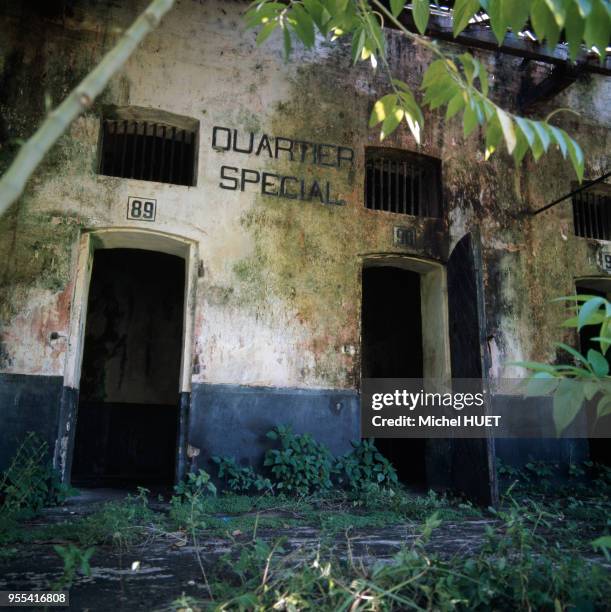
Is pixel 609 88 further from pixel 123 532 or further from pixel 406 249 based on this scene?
pixel 123 532

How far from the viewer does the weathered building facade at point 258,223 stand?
654 cm

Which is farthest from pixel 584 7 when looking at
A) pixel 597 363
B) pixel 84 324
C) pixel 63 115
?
pixel 84 324

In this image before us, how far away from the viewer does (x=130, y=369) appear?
399 inches

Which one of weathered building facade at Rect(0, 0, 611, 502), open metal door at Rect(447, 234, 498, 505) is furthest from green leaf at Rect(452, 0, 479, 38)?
open metal door at Rect(447, 234, 498, 505)

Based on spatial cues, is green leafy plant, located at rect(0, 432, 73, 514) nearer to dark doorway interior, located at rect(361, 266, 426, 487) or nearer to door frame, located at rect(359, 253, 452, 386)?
door frame, located at rect(359, 253, 452, 386)

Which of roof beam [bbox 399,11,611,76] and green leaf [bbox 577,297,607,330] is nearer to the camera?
green leaf [bbox 577,297,607,330]

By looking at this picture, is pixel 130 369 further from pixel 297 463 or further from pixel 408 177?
pixel 408 177

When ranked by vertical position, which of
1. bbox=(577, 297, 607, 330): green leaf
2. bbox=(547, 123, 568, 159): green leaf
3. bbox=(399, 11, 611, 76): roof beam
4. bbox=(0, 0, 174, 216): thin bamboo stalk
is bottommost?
bbox=(577, 297, 607, 330): green leaf

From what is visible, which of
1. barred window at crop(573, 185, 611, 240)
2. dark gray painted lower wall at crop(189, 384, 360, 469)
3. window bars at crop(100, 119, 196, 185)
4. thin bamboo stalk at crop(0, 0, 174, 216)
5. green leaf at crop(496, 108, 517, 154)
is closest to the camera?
thin bamboo stalk at crop(0, 0, 174, 216)

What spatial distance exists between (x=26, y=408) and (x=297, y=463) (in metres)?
2.89

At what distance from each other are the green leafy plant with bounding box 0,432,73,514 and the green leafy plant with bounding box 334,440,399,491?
294 cm

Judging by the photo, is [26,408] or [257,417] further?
[257,417]

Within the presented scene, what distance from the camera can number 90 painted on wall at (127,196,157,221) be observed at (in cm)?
686

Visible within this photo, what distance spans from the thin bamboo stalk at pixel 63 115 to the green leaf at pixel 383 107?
106cm
